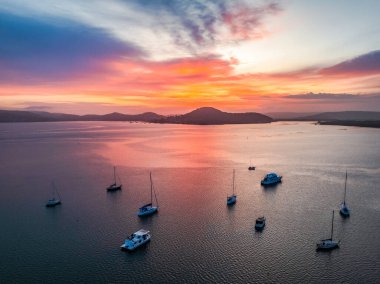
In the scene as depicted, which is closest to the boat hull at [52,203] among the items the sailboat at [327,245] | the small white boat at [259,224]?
the small white boat at [259,224]

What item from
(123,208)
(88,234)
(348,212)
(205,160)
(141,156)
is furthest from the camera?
(141,156)

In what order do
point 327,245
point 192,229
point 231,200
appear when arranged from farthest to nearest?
1. point 231,200
2. point 192,229
3. point 327,245

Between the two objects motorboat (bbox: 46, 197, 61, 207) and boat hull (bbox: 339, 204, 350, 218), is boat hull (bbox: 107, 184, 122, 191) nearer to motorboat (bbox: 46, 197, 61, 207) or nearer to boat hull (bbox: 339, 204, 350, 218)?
motorboat (bbox: 46, 197, 61, 207)

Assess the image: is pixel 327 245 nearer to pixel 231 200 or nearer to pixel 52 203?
pixel 231 200

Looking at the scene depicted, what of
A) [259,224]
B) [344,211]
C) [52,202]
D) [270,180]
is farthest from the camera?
[270,180]

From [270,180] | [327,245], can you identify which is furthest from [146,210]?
[270,180]

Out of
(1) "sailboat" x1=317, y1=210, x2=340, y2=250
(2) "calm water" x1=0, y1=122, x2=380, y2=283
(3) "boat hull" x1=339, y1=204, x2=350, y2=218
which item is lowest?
(2) "calm water" x1=0, y1=122, x2=380, y2=283

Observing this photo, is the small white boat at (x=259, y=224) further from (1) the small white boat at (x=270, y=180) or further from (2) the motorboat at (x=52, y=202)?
(2) the motorboat at (x=52, y=202)

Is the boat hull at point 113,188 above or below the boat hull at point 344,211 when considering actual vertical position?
below

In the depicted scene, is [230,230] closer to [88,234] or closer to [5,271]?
[88,234]

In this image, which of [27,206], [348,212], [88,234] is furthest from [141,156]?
[348,212]

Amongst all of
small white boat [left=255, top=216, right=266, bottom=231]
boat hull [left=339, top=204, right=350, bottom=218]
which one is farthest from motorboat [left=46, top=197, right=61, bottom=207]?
boat hull [left=339, top=204, right=350, bottom=218]
